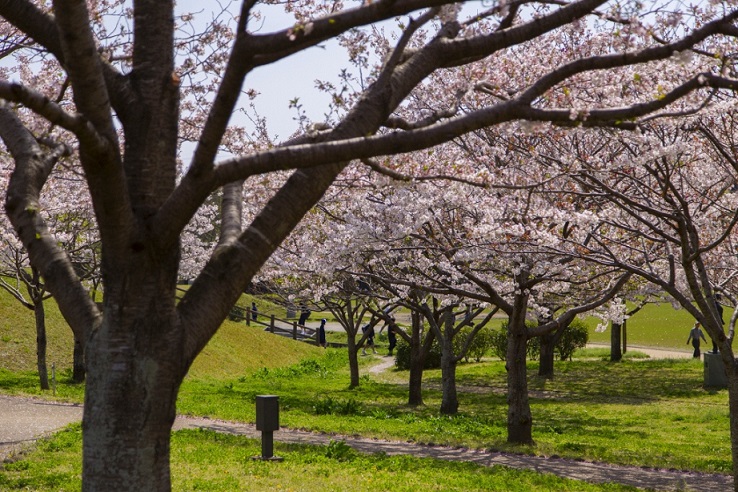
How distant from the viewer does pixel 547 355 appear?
Answer: 998 inches

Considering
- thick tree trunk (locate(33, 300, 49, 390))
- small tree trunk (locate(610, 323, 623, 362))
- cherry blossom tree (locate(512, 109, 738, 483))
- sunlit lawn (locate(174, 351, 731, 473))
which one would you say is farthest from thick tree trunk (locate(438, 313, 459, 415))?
small tree trunk (locate(610, 323, 623, 362))

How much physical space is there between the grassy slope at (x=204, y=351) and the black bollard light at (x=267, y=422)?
12771 mm

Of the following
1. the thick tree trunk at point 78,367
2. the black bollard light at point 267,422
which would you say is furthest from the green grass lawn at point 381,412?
the thick tree trunk at point 78,367

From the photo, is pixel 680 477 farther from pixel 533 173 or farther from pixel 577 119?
pixel 577 119

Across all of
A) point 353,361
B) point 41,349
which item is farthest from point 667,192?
point 353,361

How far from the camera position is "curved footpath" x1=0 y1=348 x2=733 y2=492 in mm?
10258

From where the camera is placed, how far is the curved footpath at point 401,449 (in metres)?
10.3

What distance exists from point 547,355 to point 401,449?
1418cm

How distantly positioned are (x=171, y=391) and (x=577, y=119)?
2.71 m

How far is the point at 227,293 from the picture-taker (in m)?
4.53

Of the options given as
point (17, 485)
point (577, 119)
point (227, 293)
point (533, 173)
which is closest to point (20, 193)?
point (227, 293)

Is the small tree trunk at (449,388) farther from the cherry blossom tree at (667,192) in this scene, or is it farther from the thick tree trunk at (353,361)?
the thick tree trunk at (353,361)

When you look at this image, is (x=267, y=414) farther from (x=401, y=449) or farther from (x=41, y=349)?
(x=41, y=349)

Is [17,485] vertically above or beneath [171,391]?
beneath
